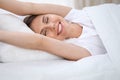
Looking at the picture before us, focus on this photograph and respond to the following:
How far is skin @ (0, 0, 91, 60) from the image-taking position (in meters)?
1.15

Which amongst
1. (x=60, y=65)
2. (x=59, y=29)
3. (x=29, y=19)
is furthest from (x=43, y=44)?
(x=29, y=19)

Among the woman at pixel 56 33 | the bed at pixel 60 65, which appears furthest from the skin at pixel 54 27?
the bed at pixel 60 65

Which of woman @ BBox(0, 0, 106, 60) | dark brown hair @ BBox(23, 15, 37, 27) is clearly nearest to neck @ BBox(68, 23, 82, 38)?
woman @ BBox(0, 0, 106, 60)

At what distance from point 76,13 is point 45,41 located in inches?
19.1

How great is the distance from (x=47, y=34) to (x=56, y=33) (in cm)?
6

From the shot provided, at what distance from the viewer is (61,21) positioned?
1429mm

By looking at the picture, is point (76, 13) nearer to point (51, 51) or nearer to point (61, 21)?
point (61, 21)

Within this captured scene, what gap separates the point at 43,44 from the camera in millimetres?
1179

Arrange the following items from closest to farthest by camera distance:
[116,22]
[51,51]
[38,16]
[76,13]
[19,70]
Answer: [19,70] < [51,51] < [116,22] < [38,16] < [76,13]

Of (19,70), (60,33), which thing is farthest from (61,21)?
(19,70)

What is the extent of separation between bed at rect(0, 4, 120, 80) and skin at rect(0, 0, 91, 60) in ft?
0.18

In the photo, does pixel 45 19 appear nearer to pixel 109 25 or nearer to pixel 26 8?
pixel 26 8

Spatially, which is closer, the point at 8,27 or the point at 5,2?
the point at 8,27

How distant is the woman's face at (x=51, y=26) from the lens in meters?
1.38
